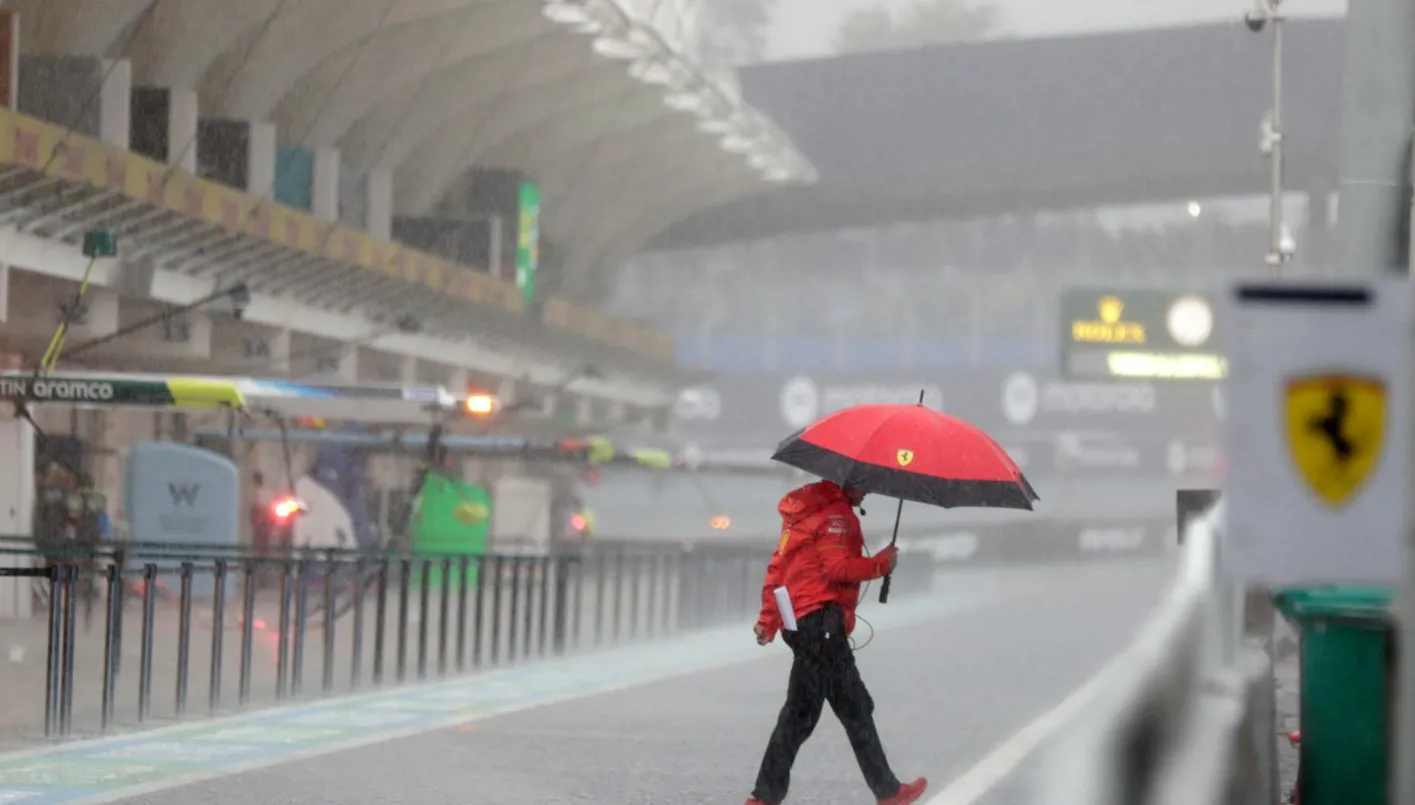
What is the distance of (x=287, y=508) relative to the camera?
83.0 feet

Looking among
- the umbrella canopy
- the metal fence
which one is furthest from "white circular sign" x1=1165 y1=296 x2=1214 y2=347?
the umbrella canopy

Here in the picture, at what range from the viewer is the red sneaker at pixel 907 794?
1041 cm

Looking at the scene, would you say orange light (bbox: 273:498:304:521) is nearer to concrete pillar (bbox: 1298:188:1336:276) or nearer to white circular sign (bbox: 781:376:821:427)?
concrete pillar (bbox: 1298:188:1336:276)

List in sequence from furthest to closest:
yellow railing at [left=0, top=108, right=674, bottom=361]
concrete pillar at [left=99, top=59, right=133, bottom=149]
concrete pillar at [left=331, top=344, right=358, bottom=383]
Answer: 1. concrete pillar at [left=331, top=344, right=358, bottom=383]
2. concrete pillar at [left=99, top=59, right=133, bottom=149]
3. yellow railing at [left=0, top=108, right=674, bottom=361]

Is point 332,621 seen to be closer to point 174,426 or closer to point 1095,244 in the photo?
point 174,426

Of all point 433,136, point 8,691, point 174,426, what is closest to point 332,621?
point 8,691

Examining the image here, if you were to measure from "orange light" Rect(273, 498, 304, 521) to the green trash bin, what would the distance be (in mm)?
19715

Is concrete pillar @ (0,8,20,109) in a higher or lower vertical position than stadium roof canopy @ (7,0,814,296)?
lower

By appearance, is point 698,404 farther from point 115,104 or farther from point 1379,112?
point 1379,112

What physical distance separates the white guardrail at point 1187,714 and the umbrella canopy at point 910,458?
2778 mm

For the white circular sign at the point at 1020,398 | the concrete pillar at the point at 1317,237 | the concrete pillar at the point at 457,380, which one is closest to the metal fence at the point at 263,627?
the concrete pillar at the point at 457,380

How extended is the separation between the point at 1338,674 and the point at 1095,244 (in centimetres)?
7026

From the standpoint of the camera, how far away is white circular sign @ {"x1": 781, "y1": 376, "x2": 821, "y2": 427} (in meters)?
74.1

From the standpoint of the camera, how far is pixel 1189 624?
620 cm
